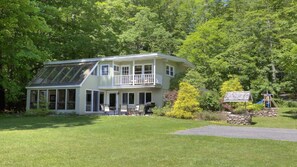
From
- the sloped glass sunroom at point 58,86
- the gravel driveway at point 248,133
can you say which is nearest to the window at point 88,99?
the sloped glass sunroom at point 58,86

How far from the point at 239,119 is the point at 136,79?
9958mm

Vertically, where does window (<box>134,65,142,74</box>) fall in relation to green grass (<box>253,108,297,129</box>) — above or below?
above

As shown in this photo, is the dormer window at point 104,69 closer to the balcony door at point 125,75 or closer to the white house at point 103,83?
the white house at point 103,83

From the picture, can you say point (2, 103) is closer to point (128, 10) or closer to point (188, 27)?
point (128, 10)

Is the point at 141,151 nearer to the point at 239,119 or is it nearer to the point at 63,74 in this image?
the point at 239,119

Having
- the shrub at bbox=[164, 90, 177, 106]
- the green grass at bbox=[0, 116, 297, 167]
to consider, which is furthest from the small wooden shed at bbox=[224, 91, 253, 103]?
the green grass at bbox=[0, 116, 297, 167]

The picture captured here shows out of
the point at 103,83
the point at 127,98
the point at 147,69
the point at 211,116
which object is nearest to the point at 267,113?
the point at 211,116

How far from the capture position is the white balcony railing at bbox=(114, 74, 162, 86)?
88.5ft

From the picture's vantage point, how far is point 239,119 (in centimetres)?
2042

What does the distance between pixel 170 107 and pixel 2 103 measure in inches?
610

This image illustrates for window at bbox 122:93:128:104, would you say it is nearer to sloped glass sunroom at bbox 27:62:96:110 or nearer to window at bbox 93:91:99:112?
window at bbox 93:91:99:112

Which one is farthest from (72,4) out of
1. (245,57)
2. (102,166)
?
(102,166)

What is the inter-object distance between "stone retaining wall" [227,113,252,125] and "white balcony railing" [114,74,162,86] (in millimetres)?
7840

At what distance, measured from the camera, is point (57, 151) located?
378 inches
